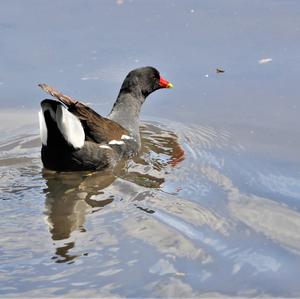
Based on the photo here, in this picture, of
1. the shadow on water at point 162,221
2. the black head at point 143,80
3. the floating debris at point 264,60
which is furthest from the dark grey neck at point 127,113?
the floating debris at point 264,60

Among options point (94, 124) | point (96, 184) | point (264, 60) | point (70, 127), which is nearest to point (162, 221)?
point (96, 184)

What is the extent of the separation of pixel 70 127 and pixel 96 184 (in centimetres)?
56

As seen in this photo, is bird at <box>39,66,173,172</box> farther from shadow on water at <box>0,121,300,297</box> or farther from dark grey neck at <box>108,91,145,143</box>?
shadow on water at <box>0,121,300,297</box>

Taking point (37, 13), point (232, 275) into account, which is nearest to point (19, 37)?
point (37, 13)

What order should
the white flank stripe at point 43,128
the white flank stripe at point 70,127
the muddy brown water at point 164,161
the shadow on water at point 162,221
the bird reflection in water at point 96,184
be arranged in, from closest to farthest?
the shadow on water at point 162,221 < the muddy brown water at point 164,161 < the bird reflection in water at point 96,184 < the white flank stripe at point 70,127 < the white flank stripe at point 43,128

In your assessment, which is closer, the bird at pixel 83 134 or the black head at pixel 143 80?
the bird at pixel 83 134

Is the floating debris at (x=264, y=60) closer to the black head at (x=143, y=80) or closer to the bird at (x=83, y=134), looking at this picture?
the black head at (x=143, y=80)

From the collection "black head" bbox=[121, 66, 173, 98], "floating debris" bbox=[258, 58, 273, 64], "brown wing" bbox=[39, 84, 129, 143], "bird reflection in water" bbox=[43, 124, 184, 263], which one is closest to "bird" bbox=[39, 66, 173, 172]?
"brown wing" bbox=[39, 84, 129, 143]

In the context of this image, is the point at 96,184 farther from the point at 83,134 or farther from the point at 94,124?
the point at 94,124

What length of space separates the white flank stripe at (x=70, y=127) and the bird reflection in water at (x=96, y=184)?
328 mm

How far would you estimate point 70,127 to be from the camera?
7.25 metres

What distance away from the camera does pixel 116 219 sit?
6.23 m

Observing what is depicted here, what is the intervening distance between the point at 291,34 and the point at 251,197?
3.48 metres

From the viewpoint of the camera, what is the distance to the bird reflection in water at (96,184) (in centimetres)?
618
